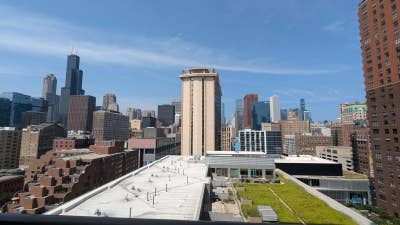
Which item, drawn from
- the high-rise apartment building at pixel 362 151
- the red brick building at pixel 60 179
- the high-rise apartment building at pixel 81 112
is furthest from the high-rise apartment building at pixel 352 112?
the high-rise apartment building at pixel 81 112

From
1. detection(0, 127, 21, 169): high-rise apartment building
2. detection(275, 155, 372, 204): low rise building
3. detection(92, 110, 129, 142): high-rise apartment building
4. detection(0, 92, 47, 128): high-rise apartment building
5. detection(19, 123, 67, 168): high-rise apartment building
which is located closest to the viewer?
detection(275, 155, 372, 204): low rise building

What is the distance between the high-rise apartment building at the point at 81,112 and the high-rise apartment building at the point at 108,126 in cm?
3058

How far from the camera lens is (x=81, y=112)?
195750mm

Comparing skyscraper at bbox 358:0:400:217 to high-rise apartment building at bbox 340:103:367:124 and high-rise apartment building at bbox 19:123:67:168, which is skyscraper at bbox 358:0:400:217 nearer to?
high-rise apartment building at bbox 19:123:67:168

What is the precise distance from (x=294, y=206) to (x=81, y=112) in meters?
199

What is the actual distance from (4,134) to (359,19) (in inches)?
4402

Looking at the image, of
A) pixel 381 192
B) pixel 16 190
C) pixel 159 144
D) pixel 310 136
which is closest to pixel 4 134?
pixel 16 190


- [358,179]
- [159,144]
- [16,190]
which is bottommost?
[16,190]

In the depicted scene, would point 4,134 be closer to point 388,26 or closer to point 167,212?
point 167,212

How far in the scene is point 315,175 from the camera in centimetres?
5747

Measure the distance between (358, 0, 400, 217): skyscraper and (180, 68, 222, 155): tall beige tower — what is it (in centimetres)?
4405

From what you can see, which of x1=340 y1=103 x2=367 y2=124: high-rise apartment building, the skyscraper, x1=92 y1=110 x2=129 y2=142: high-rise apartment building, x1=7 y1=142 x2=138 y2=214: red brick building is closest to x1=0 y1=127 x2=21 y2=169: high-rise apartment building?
x1=7 y1=142 x2=138 y2=214: red brick building

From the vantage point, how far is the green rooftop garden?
59.7 feet

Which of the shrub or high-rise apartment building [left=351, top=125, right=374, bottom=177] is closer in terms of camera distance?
the shrub
